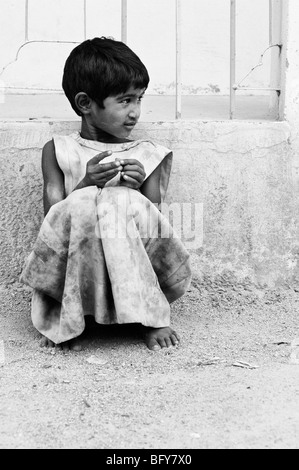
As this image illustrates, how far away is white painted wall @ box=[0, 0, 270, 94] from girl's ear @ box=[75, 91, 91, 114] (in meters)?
2.56

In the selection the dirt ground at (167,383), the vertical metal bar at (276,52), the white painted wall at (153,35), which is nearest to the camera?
the dirt ground at (167,383)

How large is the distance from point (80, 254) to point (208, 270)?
2.63 ft

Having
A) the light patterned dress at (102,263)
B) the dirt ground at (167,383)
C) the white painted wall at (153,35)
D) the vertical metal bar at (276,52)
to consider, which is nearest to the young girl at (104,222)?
the light patterned dress at (102,263)

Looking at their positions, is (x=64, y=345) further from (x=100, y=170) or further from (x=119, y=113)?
(x=119, y=113)

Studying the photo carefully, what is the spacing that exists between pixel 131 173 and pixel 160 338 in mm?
615

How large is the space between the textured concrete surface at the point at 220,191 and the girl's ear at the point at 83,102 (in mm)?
220

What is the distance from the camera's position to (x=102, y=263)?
2779mm

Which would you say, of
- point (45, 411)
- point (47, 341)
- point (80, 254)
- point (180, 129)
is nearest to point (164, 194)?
point (180, 129)

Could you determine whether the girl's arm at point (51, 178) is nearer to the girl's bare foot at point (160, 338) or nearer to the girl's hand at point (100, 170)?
the girl's hand at point (100, 170)

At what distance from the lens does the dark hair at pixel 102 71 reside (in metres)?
2.94

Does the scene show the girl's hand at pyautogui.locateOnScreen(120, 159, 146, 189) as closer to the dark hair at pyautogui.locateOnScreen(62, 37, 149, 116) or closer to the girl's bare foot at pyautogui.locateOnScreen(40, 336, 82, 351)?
Result: the dark hair at pyautogui.locateOnScreen(62, 37, 149, 116)

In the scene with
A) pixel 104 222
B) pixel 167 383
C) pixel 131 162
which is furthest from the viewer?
pixel 131 162

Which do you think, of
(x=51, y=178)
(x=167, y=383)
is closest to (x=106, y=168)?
(x=51, y=178)

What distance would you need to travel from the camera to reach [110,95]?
2975 mm
